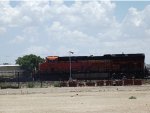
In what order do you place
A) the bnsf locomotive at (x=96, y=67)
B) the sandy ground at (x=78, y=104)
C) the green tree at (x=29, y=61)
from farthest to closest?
the green tree at (x=29, y=61), the bnsf locomotive at (x=96, y=67), the sandy ground at (x=78, y=104)

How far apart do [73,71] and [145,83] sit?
16098 millimetres

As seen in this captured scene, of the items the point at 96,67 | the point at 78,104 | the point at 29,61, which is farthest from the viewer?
the point at 29,61

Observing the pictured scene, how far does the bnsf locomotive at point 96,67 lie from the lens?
6994 cm

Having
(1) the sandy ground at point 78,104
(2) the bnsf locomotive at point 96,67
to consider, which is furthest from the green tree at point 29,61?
(1) the sandy ground at point 78,104

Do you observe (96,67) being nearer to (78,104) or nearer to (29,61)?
(78,104)

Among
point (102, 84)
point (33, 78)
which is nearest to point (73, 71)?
point (33, 78)

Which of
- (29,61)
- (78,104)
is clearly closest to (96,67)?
(78,104)

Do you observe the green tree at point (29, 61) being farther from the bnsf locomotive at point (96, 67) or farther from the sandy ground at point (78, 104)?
the sandy ground at point (78, 104)

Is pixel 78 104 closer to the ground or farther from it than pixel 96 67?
closer to the ground

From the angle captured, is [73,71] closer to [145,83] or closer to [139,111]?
[145,83]

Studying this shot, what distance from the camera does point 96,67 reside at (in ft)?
235

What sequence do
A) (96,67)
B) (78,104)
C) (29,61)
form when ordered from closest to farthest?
(78,104), (96,67), (29,61)

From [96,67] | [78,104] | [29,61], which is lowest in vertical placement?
[78,104]

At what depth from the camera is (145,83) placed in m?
59.2
